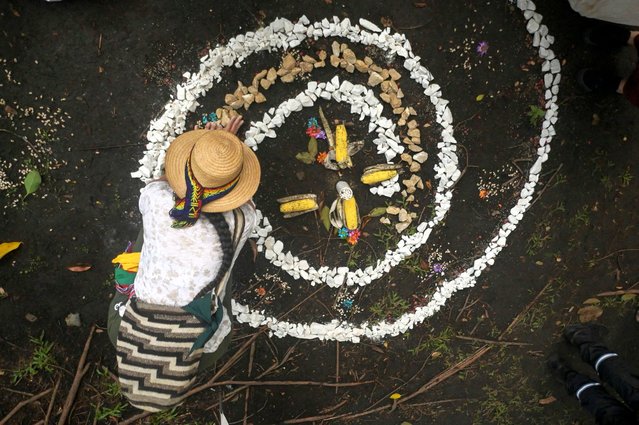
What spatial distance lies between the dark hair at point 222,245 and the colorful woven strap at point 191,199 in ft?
0.34

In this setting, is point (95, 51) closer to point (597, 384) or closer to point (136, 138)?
point (136, 138)

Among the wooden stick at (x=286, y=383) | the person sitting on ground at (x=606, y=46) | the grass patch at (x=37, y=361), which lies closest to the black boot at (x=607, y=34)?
the person sitting on ground at (x=606, y=46)

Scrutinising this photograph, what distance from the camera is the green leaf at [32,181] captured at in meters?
2.99

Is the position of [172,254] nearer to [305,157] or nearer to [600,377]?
[305,157]

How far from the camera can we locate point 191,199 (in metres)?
2.11

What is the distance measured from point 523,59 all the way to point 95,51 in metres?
2.81

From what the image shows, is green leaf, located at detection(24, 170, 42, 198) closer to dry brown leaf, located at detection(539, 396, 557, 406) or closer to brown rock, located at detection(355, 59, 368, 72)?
brown rock, located at detection(355, 59, 368, 72)

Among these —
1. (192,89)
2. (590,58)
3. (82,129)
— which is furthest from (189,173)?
(590,58)

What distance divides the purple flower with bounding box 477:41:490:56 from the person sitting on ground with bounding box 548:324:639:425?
2115mm

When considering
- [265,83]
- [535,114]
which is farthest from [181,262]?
[535,114]

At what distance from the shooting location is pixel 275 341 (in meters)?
3.34

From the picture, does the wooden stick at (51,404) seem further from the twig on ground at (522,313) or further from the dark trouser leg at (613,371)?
the dark trouser leg at (613,371)

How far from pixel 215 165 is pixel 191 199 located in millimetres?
200

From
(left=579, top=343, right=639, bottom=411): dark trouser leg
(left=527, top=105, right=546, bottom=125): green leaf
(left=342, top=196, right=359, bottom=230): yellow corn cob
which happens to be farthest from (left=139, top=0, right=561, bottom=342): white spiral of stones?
(left=579, top=343, right=639, bottom=411): dark trouser leg
